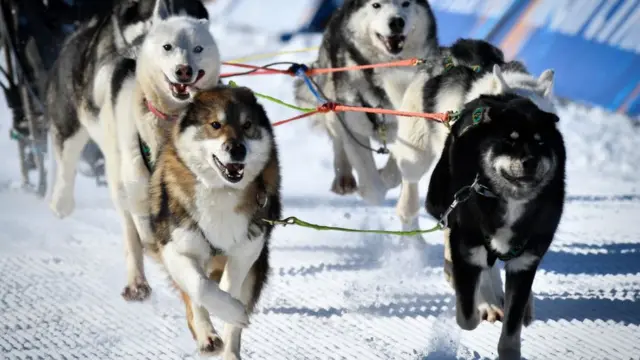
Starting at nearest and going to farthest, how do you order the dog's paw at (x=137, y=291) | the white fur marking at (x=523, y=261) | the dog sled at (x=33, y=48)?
the white fur marking at (x=523, y=261) < the dog's paw at (x=137, y=291) < the dog sled at (x=33, y=48)

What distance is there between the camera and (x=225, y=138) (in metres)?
2.77

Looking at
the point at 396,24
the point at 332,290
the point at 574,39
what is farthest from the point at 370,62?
the point at 574,39

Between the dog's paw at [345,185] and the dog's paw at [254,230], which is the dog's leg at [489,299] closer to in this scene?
the dog's paw at [254,230]

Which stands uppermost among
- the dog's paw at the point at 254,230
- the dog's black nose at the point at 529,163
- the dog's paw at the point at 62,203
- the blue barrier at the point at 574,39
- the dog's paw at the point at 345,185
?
the dog's black nose at the point at 529,163

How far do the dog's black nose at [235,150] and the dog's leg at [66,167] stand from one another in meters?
1.86

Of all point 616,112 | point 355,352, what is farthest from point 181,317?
point 616,112

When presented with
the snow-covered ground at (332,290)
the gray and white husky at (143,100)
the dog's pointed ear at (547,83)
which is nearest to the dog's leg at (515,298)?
the snow-covered ground at (332,290)

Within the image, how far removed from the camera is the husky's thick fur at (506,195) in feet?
9.05

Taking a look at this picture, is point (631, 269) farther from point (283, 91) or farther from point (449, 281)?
point (283, 91)

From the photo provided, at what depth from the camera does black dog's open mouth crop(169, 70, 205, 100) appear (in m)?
3.26

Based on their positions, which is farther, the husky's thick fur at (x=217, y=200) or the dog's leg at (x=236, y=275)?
the dog's leg at (x=236, y=275)

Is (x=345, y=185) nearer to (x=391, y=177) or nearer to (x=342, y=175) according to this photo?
(x=342, y=175)

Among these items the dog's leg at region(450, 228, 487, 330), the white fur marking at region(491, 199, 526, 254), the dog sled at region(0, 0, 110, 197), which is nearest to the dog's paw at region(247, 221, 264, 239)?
the dog's leg at region(450, 228, 487, 330)

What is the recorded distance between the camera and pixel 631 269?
4230 mm
